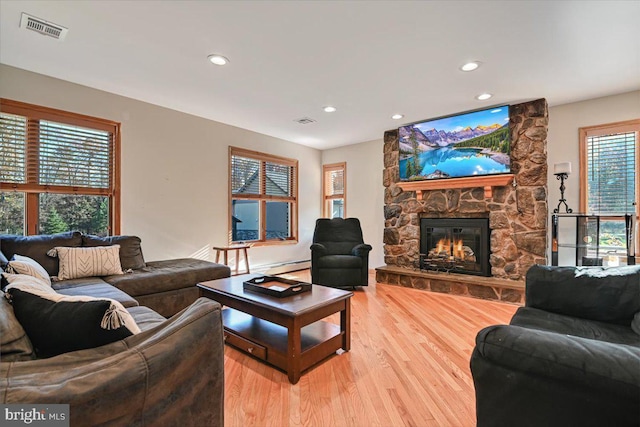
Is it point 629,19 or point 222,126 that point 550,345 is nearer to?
point 629,19

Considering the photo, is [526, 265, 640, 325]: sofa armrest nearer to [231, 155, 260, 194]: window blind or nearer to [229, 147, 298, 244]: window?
[229, 147, 298, 244]: window

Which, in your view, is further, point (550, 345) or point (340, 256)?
point (340, 256)

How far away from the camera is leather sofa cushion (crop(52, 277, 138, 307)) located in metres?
2.19

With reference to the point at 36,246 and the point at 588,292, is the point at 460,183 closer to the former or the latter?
the point at 588,292

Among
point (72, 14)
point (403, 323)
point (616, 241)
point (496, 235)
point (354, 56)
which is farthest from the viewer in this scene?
point (496, 235)

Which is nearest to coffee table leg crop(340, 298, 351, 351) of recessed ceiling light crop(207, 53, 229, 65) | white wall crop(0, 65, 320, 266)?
recessed ceiling light crop(207, 53, 229, 65)

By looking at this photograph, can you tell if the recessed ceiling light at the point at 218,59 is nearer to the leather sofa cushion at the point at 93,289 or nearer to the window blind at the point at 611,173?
the leather sofa cushion at the point at 93,289

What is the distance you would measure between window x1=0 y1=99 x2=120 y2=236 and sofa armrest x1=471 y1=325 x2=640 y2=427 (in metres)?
3.82

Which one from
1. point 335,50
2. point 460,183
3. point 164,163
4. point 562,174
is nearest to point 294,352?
point 335,50

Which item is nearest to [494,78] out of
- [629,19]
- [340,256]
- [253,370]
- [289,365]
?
[629,19]

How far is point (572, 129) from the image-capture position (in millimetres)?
3773

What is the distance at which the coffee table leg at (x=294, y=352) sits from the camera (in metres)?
1.93

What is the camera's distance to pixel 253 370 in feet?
6.88

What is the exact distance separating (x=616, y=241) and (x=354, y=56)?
3701 mm
